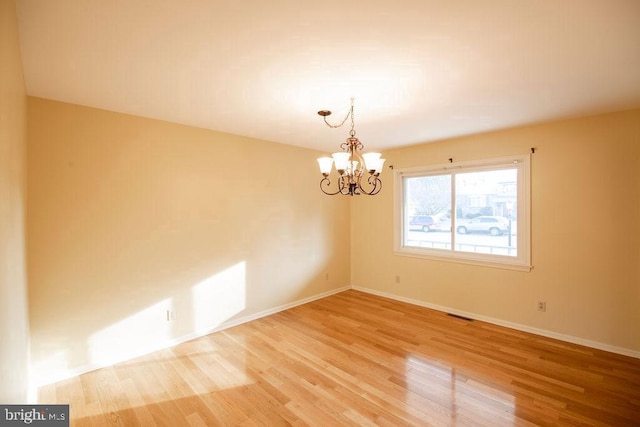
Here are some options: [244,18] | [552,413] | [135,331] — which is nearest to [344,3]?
[244,18]

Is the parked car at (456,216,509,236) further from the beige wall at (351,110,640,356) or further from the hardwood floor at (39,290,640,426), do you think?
the hardwood floor at (39,290,640,426)

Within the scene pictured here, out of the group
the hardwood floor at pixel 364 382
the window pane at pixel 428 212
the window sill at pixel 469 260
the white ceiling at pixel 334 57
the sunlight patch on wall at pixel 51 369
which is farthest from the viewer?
the window pane at pixel 428 212

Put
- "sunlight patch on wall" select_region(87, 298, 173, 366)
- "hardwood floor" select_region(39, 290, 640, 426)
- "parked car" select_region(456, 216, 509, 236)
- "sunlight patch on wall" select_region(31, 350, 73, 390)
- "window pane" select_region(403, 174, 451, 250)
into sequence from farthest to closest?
"window pane" select_region(403, 174, 451, 250)
"parked car" select_region(456, 216, 509, 236)
"sunlight patch on wall" select_region(87, 298, 173, 366)
"sunlight patch on wall" select_region(31, 350, 73, 390)
"hardwood floor" select_region(39, 290, 640, 426)

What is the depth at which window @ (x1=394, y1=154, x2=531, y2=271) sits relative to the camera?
3615 millimetres

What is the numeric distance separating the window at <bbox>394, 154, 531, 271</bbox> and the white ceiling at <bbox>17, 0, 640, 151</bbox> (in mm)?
977

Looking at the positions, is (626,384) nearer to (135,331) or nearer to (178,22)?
(178,22)

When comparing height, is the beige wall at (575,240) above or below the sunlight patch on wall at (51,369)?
above

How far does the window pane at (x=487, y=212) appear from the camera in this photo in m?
3.70

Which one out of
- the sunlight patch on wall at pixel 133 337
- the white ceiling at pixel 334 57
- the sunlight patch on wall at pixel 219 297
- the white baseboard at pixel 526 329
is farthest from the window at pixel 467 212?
the sunlight patch on wall at pixel 133 337

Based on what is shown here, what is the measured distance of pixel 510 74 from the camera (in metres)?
2.15

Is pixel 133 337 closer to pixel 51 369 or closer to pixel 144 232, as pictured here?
pixel 51 369

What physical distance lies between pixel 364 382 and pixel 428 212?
284 cm

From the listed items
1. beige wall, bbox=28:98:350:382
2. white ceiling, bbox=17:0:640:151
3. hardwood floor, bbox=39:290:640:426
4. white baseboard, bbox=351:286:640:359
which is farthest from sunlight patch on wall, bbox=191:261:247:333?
white baseboard, bbox=351:286:640:359

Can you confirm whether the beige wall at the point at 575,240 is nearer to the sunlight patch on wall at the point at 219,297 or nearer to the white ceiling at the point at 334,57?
the white ceiling at the point at 334,57
